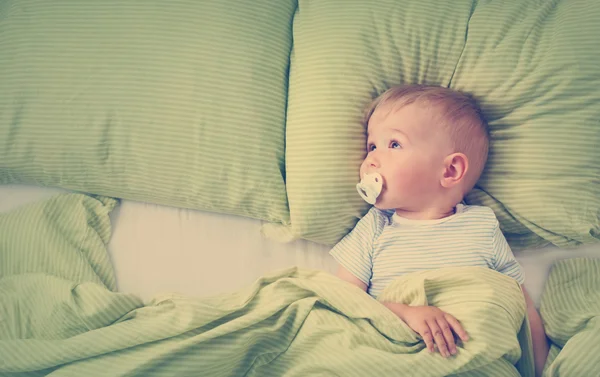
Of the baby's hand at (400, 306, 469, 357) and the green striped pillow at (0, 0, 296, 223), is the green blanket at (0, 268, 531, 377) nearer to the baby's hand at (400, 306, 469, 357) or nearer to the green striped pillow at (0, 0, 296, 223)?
the baby's hand at (400, 306, 469, 357)

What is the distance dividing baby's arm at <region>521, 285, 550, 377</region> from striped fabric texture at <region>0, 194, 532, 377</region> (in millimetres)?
65

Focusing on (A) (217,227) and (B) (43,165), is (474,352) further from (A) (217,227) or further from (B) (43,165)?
(B) (43,165)

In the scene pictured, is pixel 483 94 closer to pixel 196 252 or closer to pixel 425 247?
pixel 425 247

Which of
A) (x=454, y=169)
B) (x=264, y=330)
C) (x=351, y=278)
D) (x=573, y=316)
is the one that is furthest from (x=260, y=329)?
(x=573, y=316)

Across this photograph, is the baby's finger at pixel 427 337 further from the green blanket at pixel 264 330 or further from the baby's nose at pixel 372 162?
the baby's nose at pixel 372 162

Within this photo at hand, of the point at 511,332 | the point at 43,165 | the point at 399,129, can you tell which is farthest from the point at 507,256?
the point at 43,165

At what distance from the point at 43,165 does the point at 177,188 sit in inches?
12.0

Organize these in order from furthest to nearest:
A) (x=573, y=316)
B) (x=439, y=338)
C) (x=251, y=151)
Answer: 1. (x=251, y=151)
2. (x=573, y=316)
3. (x=439, y=338)

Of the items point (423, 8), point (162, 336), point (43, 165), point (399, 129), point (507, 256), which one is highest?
point (423, 8)

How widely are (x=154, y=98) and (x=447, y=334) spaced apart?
0.76m

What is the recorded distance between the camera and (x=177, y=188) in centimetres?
117

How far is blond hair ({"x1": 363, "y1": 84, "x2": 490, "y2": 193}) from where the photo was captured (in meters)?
1.05

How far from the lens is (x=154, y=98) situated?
3.76 feet

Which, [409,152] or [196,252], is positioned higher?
[409,152]
